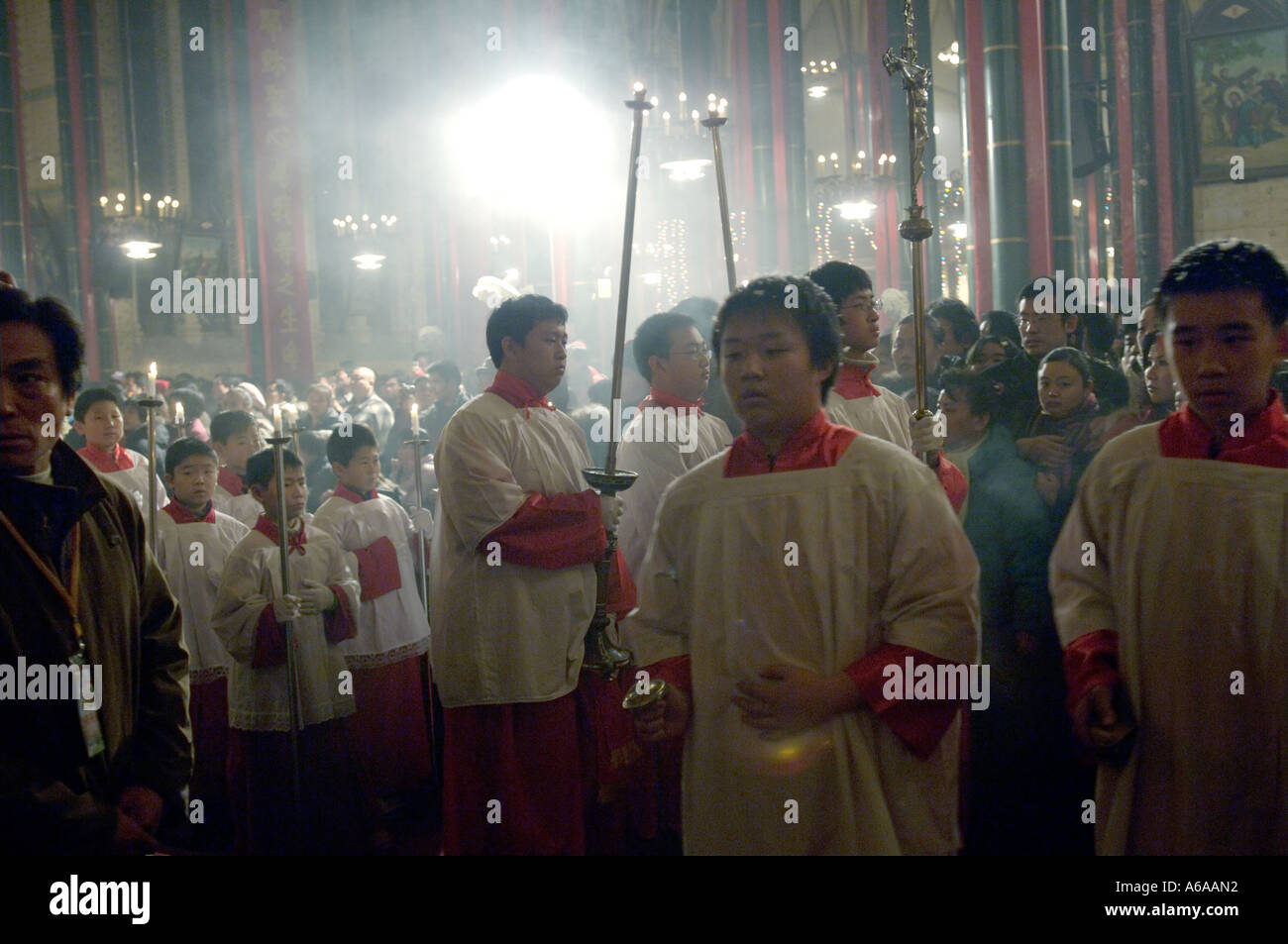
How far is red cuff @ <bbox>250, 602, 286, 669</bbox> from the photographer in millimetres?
4277

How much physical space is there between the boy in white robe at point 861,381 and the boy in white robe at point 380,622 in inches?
93.9

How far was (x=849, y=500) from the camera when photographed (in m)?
2.28

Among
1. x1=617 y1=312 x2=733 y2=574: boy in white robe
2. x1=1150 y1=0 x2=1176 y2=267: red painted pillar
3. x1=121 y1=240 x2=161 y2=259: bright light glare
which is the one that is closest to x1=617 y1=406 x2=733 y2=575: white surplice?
x1=617 y1=312 x2=733 y2=574: boy in white robe

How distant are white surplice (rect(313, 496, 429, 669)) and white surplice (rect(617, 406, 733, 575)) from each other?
141 centimetres

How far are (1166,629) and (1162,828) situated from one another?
0.40 metres

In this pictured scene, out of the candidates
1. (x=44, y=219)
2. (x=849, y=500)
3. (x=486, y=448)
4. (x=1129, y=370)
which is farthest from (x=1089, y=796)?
(x=44, y=219)

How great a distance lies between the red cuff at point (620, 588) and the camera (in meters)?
4.20

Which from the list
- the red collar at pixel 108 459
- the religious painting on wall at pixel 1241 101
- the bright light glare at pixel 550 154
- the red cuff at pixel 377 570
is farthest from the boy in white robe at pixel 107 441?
the religious painting on wall at pixel 1241 101

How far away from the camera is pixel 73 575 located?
2.24 m

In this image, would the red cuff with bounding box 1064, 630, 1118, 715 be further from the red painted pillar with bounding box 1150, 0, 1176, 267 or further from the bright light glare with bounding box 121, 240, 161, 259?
the bright light glare with bounding box 121, 240, 161, 259

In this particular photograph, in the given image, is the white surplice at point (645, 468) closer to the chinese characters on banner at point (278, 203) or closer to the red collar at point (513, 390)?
the red collar at point (513, 390)

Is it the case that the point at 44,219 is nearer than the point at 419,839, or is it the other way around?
the point at 419,839

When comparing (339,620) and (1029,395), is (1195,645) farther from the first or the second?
(339,620)
